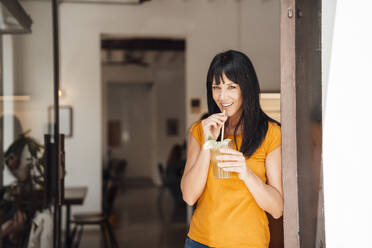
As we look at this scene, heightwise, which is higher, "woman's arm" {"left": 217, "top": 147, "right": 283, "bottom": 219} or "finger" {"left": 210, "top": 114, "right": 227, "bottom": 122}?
"finger" {"left": 210, "top": 114, "right": 227, "bottom": 122}

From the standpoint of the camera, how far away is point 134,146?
525 inches

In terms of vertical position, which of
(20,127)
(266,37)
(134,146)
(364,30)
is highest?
(266,37)

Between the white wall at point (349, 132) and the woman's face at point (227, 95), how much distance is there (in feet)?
1.32

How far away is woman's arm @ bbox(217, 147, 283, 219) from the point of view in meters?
1.73

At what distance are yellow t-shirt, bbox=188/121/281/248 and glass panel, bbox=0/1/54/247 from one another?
4.01 feet

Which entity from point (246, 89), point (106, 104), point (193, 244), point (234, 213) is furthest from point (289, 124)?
point (106, 104)

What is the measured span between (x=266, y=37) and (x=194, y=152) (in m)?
1.20

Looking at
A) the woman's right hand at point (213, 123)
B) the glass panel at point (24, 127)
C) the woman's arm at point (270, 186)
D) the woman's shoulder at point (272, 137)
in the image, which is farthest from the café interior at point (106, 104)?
A: the woman's right hand at point (213, 123)

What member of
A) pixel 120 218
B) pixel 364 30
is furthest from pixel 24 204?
pixel 120 218

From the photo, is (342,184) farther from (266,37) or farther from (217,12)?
(217,12)

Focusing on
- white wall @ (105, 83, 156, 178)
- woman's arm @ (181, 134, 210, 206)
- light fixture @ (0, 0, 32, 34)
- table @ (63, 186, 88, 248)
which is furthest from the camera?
white wall @ (105, 83, 156, 178)

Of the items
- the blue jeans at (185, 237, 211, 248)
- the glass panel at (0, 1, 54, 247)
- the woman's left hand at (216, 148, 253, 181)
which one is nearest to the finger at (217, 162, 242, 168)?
the woman's left hand at (216, 148, 253, 181)

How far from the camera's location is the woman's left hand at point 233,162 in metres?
1.72

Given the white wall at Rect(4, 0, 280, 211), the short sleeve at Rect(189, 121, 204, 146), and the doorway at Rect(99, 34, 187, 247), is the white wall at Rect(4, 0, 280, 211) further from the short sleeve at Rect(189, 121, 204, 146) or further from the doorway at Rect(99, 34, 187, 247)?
the short sleeve at Rect(189, 121, 204, 146)
